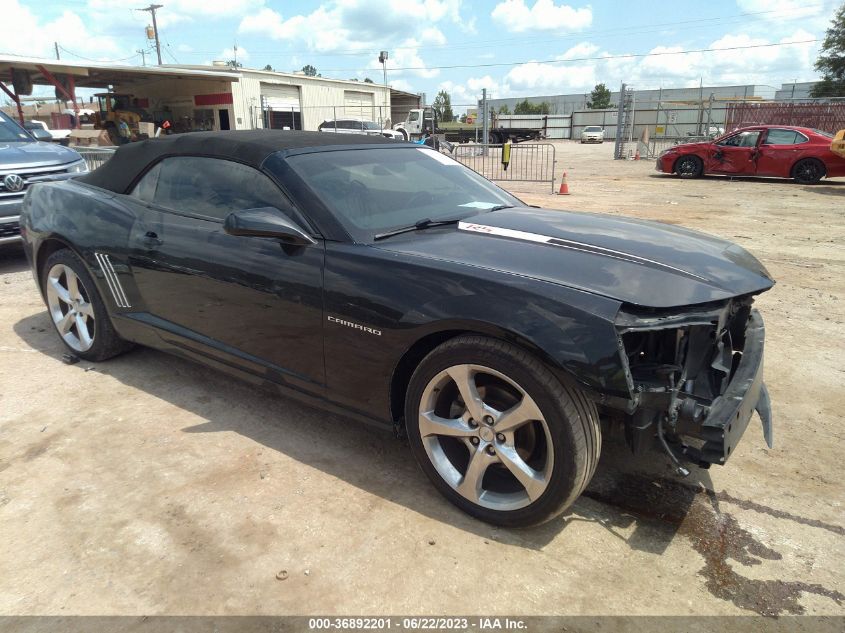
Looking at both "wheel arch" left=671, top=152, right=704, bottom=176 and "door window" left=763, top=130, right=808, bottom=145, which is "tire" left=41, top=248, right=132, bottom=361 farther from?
"wheel arch" left=671, top=152, right=704, bottom=176

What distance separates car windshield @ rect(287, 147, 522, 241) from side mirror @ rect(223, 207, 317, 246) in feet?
0.69

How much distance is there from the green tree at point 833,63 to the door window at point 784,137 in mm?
38748

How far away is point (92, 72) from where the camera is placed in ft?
90.0

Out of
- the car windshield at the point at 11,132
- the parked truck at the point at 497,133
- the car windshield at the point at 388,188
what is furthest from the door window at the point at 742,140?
the parked truck at the point at 497,133

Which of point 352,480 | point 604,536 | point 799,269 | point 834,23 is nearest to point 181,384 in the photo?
point 352,480

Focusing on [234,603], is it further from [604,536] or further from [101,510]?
[604,536]

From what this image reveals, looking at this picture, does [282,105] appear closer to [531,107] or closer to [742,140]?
[742,140]

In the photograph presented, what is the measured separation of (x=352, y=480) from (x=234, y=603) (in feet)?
2.68

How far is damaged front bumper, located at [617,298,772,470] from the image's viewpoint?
6.77 ft

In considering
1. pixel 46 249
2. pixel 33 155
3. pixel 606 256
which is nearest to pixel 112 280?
pixel 46 249

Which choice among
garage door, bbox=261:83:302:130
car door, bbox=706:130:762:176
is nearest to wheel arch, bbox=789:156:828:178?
car door, bbox=706:130:762:176

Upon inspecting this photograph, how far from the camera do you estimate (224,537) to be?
92.6 inches

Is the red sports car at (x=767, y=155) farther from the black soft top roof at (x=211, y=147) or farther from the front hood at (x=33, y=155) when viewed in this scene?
the front hood at (x=33, y=155)

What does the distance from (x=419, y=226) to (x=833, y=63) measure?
58030 mm
